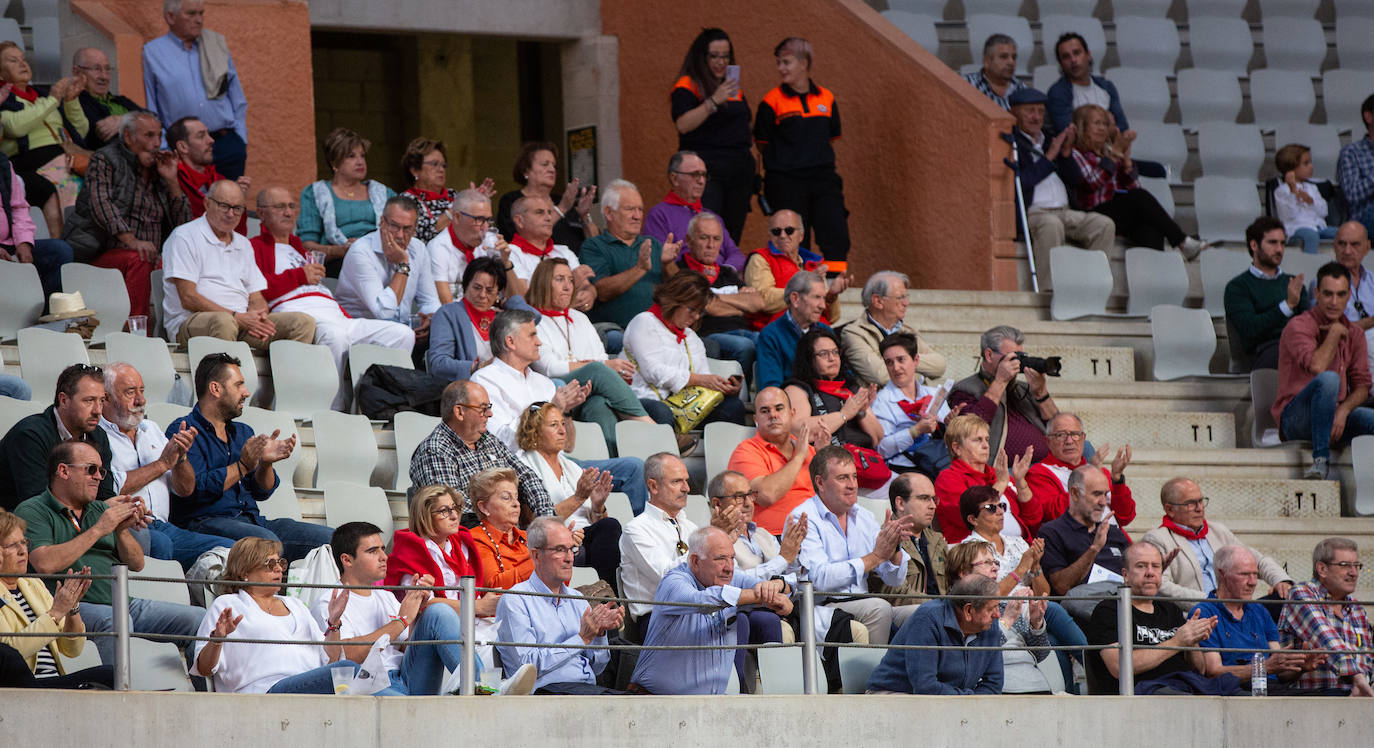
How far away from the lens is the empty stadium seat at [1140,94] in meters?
11.4

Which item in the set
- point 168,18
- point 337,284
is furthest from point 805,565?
point 168,18

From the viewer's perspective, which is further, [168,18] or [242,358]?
[168,18]

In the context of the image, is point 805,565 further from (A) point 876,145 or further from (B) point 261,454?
(A) point 876,145

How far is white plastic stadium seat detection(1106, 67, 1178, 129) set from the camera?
1142 cm

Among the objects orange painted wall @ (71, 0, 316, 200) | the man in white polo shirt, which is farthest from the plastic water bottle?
orange painted wall @ (71, 0, 316, 200)

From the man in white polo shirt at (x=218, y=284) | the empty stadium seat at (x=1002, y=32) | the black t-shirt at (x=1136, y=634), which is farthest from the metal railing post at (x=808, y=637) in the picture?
the empty stadium seat at (x=1002, y=32)

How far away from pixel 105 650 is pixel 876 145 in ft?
20.1

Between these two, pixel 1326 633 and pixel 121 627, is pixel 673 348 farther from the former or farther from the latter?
pixel 121 627

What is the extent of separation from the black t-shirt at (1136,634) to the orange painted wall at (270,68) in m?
4.93

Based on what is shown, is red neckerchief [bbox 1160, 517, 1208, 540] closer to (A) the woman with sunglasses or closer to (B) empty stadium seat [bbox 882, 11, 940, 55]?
(A) the woman with sunglasses

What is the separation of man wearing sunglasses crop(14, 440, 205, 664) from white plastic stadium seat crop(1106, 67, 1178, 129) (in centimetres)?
755

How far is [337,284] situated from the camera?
796cm

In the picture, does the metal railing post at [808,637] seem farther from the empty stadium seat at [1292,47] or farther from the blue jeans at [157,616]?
the empty stadium seat at [1292,47]

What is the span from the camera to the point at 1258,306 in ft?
28.9
